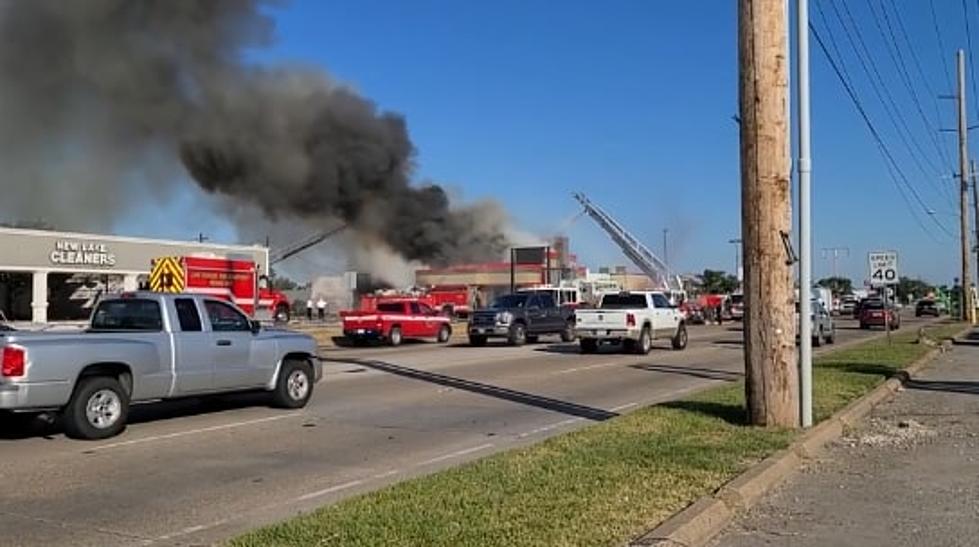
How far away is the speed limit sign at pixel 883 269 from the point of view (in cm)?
2684

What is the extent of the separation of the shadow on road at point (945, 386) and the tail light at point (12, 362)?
44.1 feet

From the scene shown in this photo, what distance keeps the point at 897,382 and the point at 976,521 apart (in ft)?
34.6

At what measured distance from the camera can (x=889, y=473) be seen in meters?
8.88

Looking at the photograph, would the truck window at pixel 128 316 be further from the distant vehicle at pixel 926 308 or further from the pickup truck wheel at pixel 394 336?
the distant vehicle at pixel 926 308

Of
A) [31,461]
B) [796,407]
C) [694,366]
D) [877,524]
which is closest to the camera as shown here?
[877,524]

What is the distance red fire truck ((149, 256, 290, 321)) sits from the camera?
105 feet

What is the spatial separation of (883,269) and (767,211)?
1847 cm

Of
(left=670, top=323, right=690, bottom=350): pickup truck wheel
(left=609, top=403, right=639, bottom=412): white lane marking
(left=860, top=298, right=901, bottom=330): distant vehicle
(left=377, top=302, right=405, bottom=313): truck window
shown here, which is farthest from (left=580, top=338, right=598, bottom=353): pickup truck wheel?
(left=860, top=298, right=901, bottom=330): distant vehicle

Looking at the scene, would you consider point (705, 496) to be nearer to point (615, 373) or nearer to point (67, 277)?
point (615, 373)

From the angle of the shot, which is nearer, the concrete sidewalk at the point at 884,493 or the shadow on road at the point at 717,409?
the concrete sidewalk at the point at 884,493

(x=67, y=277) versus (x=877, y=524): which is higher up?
(x=67, y=277)

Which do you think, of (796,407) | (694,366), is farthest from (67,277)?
(796,407)

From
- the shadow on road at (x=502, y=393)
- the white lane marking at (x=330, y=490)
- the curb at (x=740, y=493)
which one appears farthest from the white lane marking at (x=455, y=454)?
the curb at (x=740, y=493)

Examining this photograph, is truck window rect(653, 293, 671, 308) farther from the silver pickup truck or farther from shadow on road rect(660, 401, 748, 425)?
the silver pickup truck
